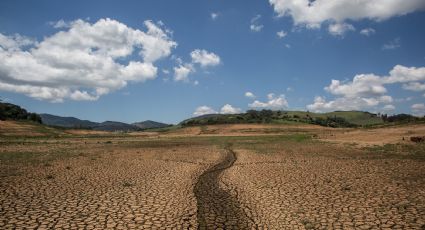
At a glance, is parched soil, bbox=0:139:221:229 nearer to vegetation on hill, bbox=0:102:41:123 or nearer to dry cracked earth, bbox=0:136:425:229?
dry cracked earth, bbox=0:136:425:229

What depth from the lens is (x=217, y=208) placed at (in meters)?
11.6

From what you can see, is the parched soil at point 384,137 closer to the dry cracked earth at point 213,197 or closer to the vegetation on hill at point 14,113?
the dry cracked earth at point 213,197

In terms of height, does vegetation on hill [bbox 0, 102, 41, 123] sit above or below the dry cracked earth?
above

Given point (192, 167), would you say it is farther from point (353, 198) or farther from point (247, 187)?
point (353, 198)

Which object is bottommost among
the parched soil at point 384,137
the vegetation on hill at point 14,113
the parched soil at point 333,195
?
the parched soil at point 333,195

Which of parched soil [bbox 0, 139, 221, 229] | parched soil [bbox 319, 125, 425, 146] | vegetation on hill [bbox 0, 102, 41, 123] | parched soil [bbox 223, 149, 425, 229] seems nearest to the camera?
parched soil [bbox 0, 139, 221, 229]

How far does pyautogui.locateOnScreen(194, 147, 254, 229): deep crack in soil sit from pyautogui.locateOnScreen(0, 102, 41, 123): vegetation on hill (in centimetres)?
9382

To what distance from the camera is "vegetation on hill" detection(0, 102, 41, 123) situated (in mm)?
95287

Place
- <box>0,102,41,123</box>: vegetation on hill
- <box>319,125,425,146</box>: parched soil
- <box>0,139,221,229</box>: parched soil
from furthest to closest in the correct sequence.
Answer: <box>0,102,41,123</box>: vegetation on hill < <box>319,125,425,146</box>: parched soil < <box>0,139,221,229</box>: parched soil

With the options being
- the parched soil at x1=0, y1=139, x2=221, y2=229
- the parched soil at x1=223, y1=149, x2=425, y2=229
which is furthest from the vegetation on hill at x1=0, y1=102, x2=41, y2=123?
the parched soil at x1=223, y1=149, x2=425, y2=229

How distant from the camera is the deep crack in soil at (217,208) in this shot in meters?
9.98

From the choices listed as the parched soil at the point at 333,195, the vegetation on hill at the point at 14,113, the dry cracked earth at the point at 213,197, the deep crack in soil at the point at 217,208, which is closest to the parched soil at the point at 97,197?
the dry cracked earth at the point at 213,197

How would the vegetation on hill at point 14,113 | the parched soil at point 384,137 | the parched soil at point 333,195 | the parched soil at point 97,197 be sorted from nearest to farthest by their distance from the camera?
the parched soil at point 97,197 < the parched soil at point 333,195 < the parched soil at point 384,137 < the vegetation on hill at point 14,113

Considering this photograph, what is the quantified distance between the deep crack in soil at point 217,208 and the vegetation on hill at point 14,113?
308ft
